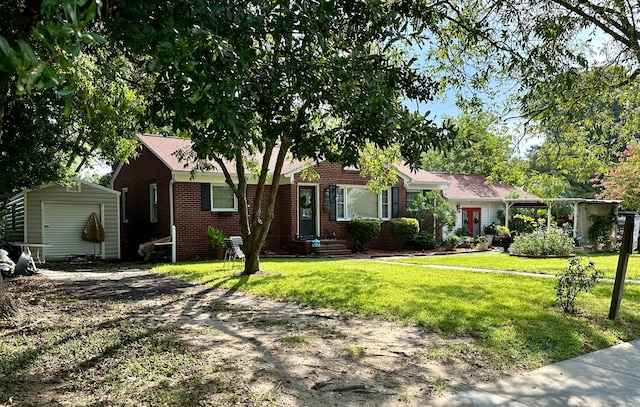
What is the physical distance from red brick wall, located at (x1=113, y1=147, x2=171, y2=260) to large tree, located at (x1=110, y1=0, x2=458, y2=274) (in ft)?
39.4

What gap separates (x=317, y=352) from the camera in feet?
17.1

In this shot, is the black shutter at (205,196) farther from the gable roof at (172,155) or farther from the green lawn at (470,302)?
the green lawn at (470,302)

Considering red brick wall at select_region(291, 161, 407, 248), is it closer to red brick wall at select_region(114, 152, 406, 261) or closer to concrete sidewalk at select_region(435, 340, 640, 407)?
red brick wall at select_region(114, 152, 406, 261)

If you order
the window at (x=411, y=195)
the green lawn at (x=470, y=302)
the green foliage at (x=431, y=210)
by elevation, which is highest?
the window at (x=411, y=195)

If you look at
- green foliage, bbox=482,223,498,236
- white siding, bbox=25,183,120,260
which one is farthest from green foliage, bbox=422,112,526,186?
green foliage, bbox=482,223,498,236

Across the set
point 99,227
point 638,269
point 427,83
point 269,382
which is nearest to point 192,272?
point 99,227

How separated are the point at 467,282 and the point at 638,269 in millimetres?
6181

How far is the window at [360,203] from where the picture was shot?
1967cm

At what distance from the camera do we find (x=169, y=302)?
8164mm

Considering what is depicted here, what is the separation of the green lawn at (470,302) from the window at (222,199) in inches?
181

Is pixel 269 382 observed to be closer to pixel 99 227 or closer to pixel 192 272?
pixel 192 272

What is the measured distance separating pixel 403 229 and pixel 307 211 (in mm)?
4037

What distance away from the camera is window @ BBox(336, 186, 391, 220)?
64.5 ft

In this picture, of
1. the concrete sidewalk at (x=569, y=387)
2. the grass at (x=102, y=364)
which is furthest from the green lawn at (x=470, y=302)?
the grass at (x=102, y=364)
